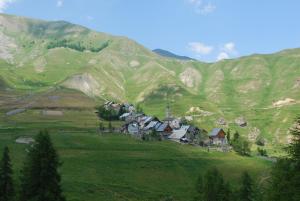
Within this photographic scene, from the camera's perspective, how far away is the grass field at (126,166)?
7651 cm

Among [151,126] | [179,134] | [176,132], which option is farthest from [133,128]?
[179,134]

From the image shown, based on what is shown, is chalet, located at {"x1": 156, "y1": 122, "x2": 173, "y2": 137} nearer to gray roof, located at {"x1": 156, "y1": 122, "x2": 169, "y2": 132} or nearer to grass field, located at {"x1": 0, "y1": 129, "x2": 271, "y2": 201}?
gray roof, located at {"x1": 156, "y1": 122, "x2": 169, "y2": 132}

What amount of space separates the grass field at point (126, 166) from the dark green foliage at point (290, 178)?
43.8 metres

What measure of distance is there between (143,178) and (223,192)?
39.9 m

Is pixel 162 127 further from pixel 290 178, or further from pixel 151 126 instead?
pixel 290 178

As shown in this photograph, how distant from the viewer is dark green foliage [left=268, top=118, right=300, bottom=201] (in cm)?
2400

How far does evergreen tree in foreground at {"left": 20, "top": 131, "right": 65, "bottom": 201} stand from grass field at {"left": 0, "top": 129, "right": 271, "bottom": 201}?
3196 centimetres

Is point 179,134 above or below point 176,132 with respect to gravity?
below

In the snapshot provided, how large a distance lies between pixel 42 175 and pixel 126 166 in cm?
6616

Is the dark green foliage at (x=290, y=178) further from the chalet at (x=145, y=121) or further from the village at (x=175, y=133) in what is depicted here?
the chalet at (x=145, y=121)

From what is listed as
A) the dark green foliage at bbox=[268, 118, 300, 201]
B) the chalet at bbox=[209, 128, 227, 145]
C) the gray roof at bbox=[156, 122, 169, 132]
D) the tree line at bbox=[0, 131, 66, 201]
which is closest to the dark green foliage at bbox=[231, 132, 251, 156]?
the chalet at bbox=[209, 128, 227, 145]

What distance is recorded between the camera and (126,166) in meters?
98.1

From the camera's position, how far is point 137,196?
74250mm

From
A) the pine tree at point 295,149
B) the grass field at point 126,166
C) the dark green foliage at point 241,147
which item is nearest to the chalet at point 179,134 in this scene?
the dark green foliage at point 241,147
